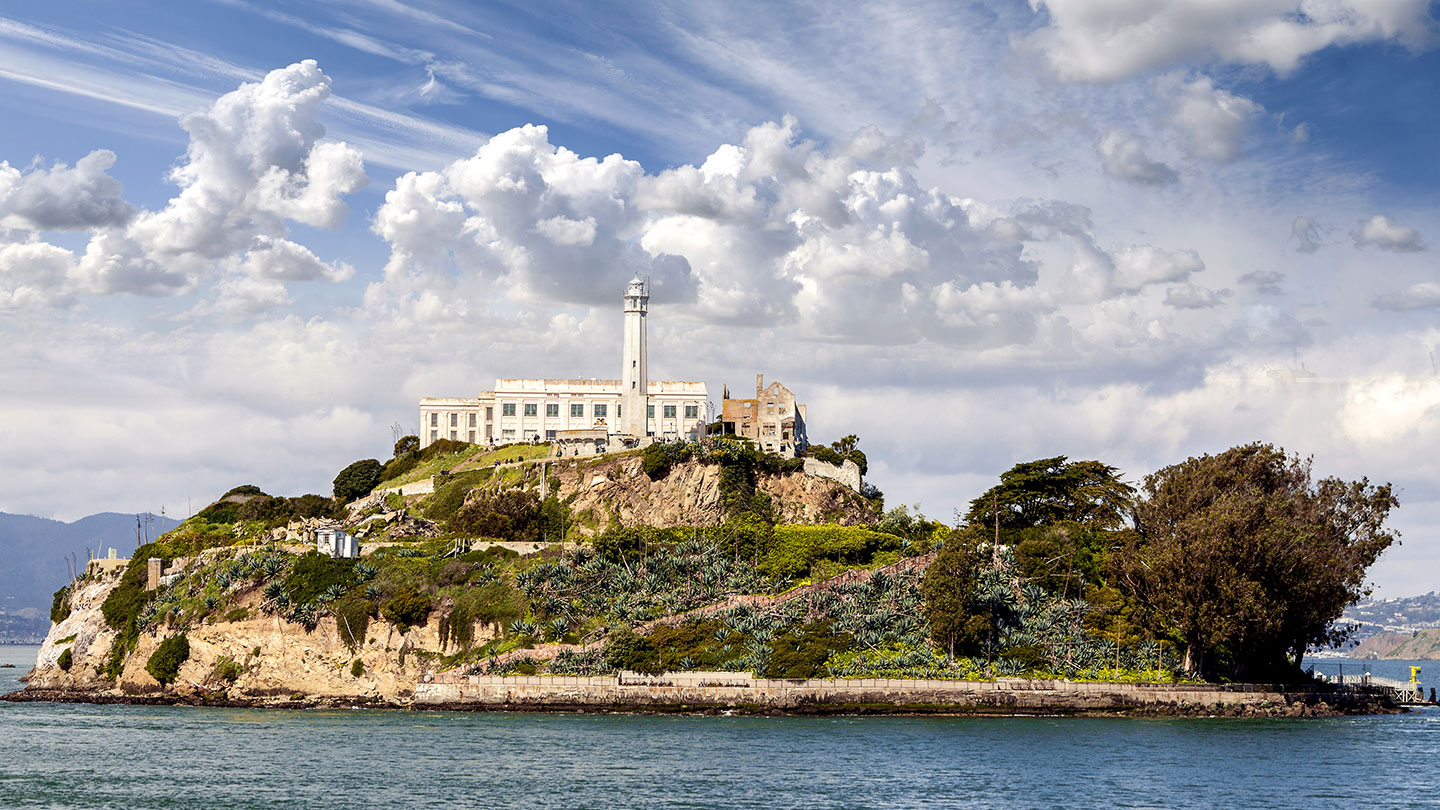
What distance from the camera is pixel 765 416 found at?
116938 millimetres

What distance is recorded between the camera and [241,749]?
198ft

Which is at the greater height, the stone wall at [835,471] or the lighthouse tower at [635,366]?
the lighthouse tower at [635,366]

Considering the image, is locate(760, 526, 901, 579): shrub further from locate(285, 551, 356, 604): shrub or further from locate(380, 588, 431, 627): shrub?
locate(285, 551, 356, 604): shrub

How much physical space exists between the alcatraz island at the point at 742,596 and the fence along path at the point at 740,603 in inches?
7.5

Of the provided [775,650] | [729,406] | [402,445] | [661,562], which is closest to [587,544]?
[661,562]

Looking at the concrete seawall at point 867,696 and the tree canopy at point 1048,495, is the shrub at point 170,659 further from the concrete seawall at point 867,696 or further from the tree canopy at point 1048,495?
the tree canopy at point 1048,495

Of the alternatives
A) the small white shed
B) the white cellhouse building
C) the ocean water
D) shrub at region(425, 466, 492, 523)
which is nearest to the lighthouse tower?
the white cellhouse building

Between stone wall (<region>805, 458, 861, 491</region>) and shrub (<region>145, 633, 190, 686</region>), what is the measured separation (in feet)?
151

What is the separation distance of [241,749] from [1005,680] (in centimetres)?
3878

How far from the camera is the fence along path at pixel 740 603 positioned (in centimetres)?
7775

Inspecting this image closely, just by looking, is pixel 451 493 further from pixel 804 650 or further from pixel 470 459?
pixel 804 650

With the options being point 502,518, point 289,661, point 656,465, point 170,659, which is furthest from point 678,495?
point 170,659

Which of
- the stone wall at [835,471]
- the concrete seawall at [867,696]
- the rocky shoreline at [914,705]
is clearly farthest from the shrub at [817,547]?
the rocky shoreline at [914,705]

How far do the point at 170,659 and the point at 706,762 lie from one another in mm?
45994
